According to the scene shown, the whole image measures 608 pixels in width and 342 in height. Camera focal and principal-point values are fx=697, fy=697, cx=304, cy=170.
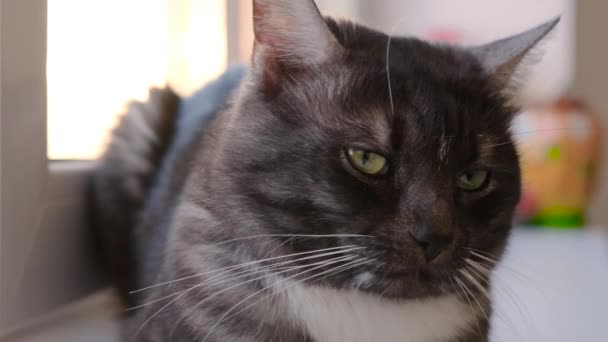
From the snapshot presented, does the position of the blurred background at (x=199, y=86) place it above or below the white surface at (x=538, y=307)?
above

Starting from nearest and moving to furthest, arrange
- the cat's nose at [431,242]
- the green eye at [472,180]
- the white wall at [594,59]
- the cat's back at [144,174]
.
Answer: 1. the cat's nose at [431,242]
2. the green eye at [472,180]
3. the cat's back at [144,174]
4. the white wall at [594,59]

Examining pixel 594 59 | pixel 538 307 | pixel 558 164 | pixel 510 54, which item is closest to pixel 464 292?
pixel 510 54

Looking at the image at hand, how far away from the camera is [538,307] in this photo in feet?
4.89

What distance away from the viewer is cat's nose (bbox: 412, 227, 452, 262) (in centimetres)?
86

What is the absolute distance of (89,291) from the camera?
1476 mm

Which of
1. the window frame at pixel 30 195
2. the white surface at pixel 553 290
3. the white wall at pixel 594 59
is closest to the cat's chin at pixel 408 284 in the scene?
the white surface at pixel 553 290

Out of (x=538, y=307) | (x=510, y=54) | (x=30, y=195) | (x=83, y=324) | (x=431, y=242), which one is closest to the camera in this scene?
(x=431, y=242)

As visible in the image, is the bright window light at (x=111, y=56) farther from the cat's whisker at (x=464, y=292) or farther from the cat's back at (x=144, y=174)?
the cat's whisker at (x=464, y=292)

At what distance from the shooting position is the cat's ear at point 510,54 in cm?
108

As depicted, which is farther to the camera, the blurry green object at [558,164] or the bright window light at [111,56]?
the blurry green object at [558,164]

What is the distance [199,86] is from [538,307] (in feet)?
3.20

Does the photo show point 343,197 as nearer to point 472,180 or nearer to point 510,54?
point 472,180

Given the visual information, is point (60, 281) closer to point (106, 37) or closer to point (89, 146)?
point (89, 146)

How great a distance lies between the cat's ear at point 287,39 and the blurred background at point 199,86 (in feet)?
1.31
